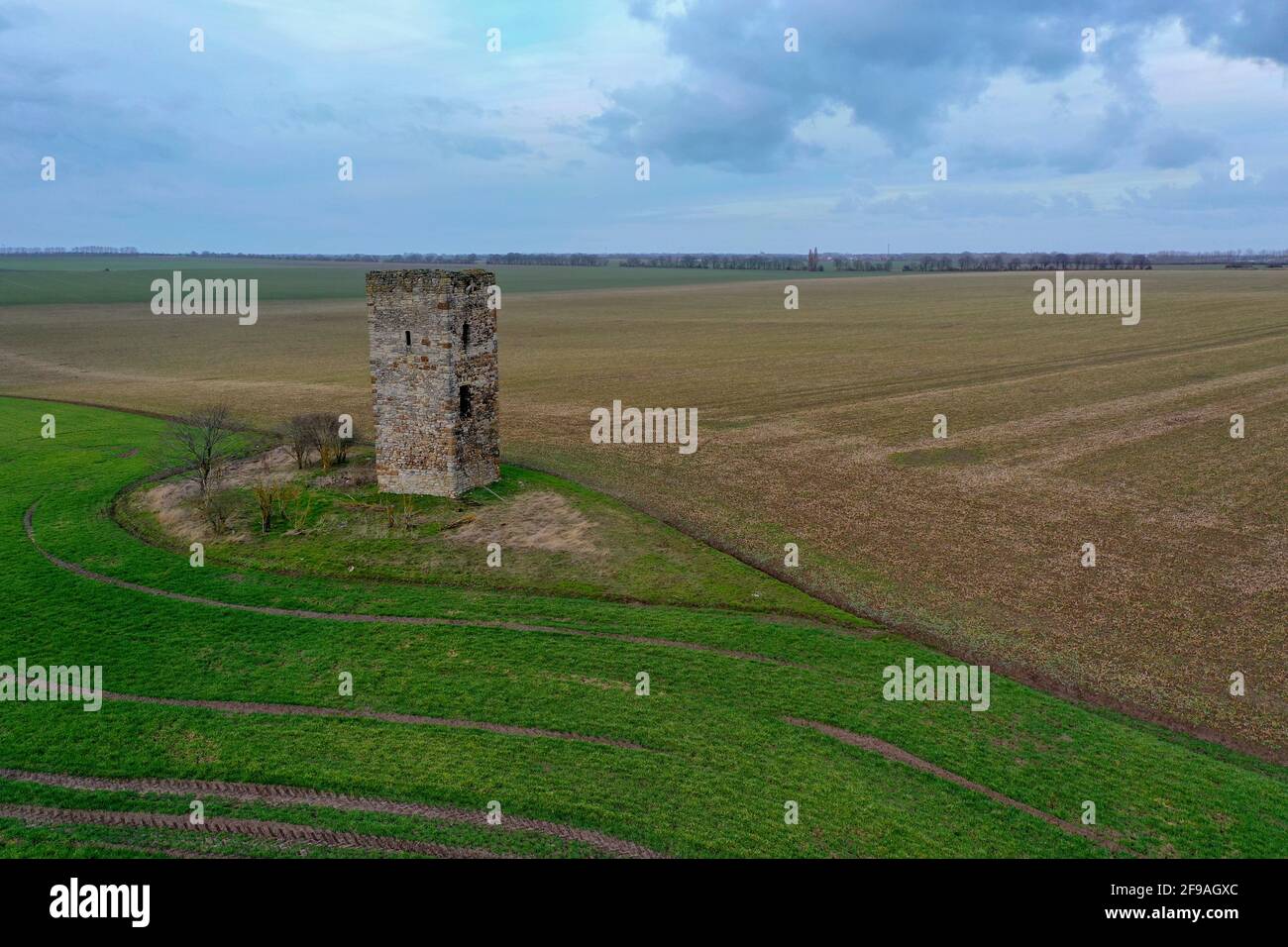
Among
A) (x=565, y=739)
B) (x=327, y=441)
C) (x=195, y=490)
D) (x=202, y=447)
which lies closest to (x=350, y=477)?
(x=327, y=441)

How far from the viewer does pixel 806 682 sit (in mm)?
18266

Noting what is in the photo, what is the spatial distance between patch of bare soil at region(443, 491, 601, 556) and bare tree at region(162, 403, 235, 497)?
966 centimetres

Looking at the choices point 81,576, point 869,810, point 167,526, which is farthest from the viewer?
point 167,526

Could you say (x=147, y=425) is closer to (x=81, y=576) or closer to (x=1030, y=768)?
(x=81, y=576)

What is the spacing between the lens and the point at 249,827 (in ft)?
44.2

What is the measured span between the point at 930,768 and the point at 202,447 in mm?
31259

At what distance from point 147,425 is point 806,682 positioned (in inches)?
1472

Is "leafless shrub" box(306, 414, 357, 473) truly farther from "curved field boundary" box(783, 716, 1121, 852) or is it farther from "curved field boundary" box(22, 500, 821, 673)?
"curved field boundary" box(783, 716, 1121, 852)

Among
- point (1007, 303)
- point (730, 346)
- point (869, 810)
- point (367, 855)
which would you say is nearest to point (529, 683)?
point (367, 855)

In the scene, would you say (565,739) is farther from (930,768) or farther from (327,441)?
(327,441)

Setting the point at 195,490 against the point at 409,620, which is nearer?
the point at 409,620

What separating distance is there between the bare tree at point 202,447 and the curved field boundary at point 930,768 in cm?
2219

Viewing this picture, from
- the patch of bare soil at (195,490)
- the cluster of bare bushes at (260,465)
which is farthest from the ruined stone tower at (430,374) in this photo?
the patch of bare soil at (195,490)

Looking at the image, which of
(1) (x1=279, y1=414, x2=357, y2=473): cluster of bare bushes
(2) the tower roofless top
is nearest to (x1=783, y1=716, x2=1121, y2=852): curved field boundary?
(2) the tower roofless top
